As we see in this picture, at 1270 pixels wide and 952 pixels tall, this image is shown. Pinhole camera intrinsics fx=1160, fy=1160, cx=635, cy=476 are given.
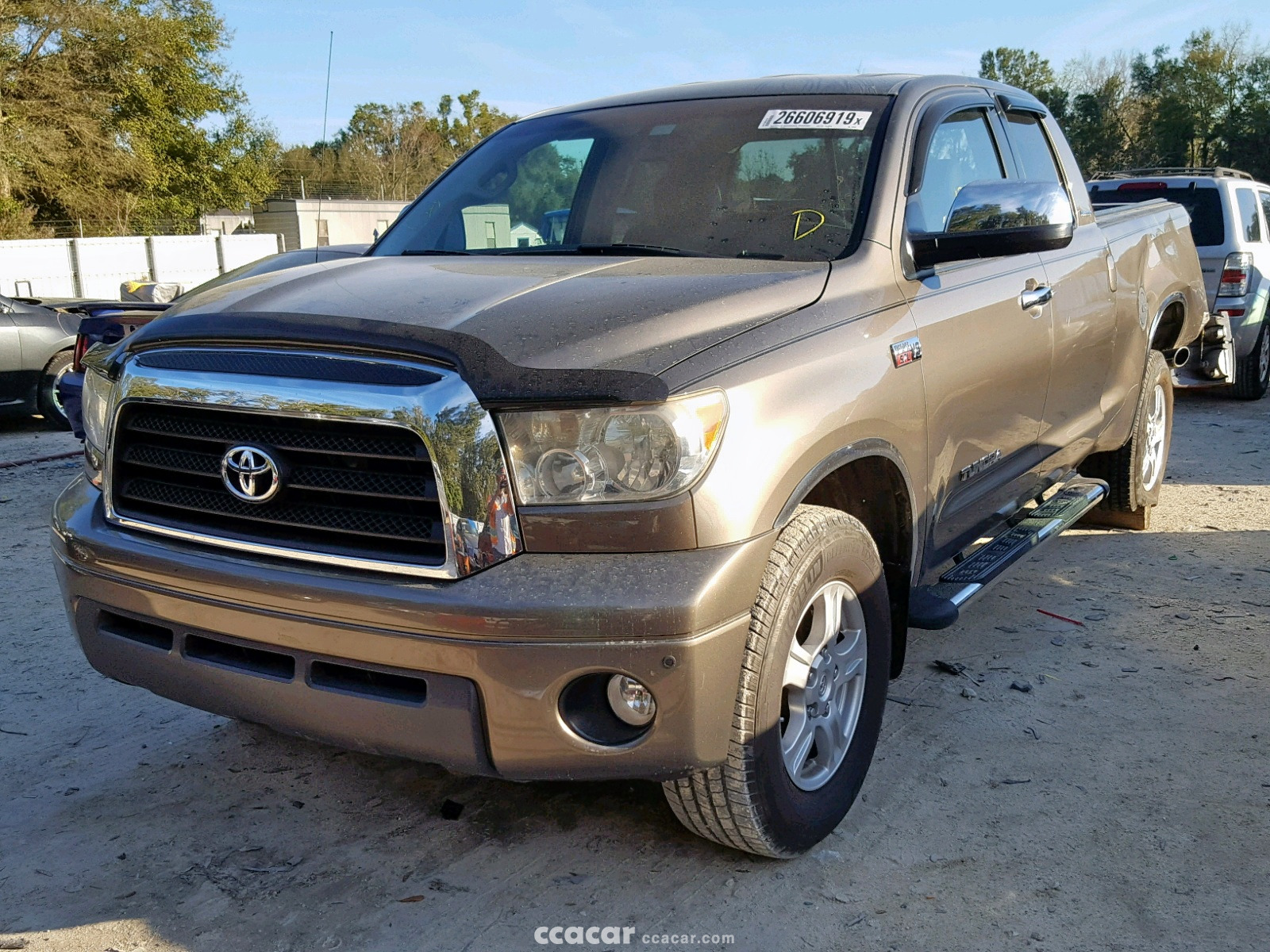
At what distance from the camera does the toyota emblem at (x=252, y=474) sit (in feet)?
8.22

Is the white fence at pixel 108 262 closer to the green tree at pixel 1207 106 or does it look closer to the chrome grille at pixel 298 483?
the chrome grille at pixel 298 483

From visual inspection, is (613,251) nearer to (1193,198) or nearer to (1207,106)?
(1193,198)

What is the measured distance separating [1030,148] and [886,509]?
2029mm

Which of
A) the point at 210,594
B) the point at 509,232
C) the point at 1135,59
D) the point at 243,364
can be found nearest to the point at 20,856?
the point at 210,594

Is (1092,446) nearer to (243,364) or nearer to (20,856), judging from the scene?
(243,364)

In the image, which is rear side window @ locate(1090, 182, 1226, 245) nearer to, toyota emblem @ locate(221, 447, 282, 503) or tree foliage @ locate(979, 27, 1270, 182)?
toyota emblem @ locate(221, 447, 282, 503)

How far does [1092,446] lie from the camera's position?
4.92 meters

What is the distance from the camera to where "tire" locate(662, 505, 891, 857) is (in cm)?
250

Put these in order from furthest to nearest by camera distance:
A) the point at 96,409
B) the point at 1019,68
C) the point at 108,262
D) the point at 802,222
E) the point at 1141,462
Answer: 1. the point at 1019,68
2. the point at 108,262
3. the point at 1141,462
4. the point at 802,222
5. the point at 96,409

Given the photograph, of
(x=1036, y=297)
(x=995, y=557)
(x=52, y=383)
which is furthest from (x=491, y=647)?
(x=52, y=383)

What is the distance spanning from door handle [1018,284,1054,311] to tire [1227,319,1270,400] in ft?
23.1

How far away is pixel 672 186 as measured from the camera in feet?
11.7

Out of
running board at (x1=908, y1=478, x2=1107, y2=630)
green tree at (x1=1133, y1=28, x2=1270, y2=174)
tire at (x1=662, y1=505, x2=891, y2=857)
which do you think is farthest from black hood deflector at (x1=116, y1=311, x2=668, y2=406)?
green tree at (x1=1133, y1=28, x2=1270, y2=174)

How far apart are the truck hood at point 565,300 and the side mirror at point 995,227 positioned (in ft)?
1.27
